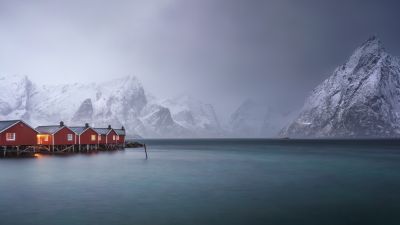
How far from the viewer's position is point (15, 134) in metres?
89.8

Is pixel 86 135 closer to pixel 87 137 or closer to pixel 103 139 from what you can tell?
pixel 87 137

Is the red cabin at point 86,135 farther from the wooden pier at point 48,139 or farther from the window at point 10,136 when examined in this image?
the window at point 10,136

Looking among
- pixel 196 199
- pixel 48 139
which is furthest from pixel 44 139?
pixel 196 199

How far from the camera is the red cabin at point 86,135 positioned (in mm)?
112119

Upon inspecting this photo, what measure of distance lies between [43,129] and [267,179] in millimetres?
73356

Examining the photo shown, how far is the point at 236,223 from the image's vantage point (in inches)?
1035

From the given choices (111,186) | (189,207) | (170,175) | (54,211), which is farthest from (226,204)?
(170,175)

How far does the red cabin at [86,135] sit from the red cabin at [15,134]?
59.6 ft

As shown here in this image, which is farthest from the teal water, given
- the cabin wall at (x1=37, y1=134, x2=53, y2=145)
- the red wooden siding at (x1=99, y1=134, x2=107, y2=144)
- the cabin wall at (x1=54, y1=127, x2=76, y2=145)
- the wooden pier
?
the red wooden siding at (x1=99, y1=134, x2=107, y2=144)

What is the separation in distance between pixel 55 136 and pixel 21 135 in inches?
490

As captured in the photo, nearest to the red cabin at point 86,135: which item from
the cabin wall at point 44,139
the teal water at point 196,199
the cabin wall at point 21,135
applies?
the cabin wall at point 44,139

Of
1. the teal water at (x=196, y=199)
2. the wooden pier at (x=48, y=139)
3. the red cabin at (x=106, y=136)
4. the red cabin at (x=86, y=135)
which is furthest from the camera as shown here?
the red cabin at (x=106, y=136)

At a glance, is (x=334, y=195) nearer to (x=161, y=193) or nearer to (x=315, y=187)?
(x=315, y=187)

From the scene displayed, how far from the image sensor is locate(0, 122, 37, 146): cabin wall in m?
87.9
